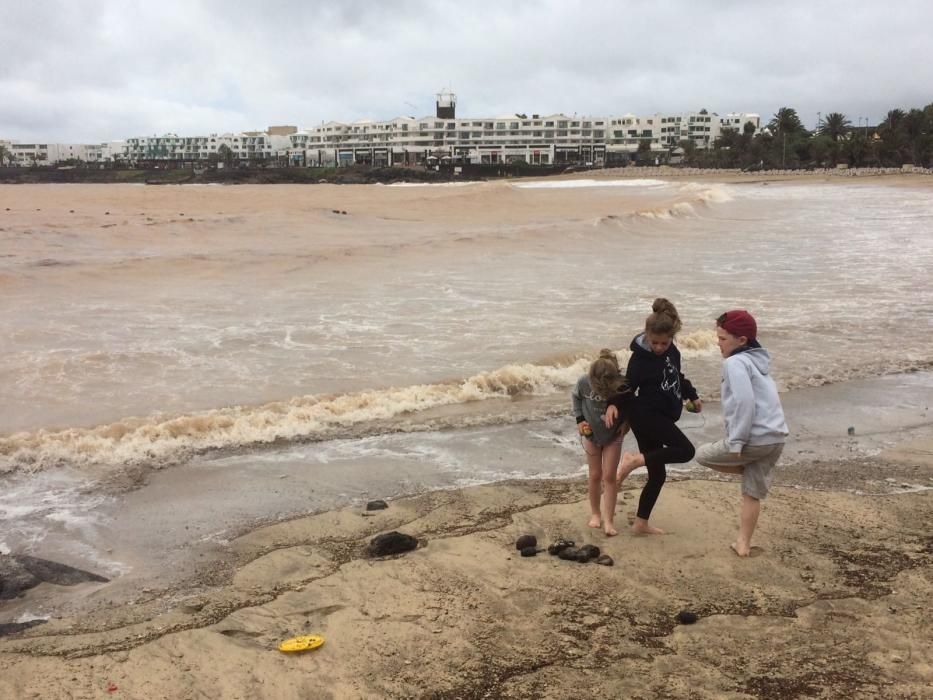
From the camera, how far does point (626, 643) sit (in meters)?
3.50

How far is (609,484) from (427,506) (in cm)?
136

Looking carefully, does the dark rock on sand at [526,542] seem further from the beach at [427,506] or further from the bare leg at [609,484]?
the bare leg at [609,484]

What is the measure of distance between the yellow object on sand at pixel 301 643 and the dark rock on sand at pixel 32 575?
1515 millimetres

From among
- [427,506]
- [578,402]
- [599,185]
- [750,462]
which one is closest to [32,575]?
[427,506]

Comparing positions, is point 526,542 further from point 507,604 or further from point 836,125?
point 836,125

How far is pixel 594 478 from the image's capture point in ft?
15.7

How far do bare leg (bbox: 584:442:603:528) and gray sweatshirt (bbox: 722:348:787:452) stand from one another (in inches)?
33.3

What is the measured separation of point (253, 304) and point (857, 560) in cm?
1237

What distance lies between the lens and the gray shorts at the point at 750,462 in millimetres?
4270

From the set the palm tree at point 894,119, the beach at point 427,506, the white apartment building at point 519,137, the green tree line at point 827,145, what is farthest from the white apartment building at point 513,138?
the beach at point 427,506

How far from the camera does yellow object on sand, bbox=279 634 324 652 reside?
348cm

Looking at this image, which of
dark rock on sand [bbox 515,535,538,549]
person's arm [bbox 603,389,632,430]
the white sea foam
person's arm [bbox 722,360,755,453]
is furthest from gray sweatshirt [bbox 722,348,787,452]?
the white sea foam

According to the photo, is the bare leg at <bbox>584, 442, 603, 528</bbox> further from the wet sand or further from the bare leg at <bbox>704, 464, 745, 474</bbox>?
the bare leg at <bbox>704, 464, 745, 474</bbox>

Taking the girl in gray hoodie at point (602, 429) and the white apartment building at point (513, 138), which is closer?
the girl in gray hoodie at point (602, 429)
